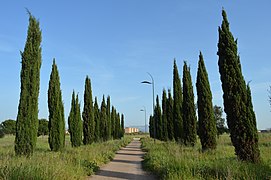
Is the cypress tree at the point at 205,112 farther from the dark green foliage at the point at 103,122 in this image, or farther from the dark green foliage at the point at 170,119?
the dark green foliage at the point at 103,122

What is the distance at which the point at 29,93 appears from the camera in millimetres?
15906

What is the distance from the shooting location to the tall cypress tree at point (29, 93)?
15289 millimetres

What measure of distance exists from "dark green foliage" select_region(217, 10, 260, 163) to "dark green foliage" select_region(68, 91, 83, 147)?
22.2 meters

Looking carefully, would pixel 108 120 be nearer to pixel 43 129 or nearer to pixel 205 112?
pixel 205 112

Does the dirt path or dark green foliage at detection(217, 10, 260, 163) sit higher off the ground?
dark green foliage at detection(217, 10, 260, 163)

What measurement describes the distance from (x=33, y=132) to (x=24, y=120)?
0.80m

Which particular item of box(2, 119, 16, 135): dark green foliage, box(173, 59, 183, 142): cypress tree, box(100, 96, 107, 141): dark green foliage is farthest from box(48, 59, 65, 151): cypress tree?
box(2, 119, 16, 135): dark green foliage

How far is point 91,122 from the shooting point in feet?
126

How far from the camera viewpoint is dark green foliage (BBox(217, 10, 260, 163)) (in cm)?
1310

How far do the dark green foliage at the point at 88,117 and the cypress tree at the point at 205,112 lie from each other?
19.6 meters

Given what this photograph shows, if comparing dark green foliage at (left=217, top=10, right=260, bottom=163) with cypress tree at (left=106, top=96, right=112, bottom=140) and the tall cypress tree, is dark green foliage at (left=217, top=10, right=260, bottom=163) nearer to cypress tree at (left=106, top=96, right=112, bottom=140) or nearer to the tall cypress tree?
the tall cypress tree

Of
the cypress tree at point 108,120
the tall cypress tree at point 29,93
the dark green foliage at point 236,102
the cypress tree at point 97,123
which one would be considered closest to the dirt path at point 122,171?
the tall cypress tree at point 29,93

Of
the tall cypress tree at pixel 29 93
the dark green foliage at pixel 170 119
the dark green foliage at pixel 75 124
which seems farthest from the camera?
the dark green foliage at pixel 170 119

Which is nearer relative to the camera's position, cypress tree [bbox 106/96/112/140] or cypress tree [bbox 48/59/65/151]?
cypress tree [bbox 48/59/65/151]
